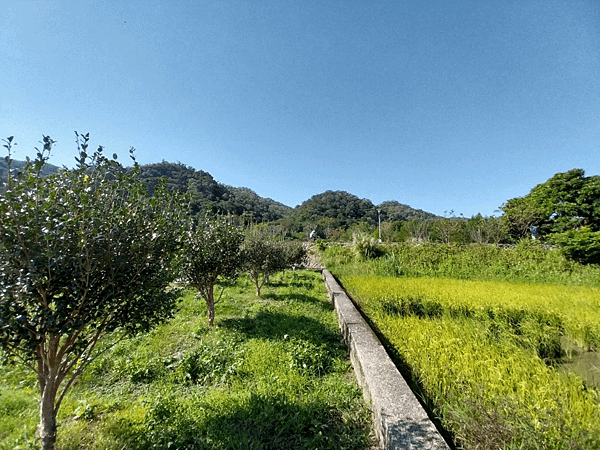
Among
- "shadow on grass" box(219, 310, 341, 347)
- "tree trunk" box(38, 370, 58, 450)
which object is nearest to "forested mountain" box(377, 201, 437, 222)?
"shadow on grass" box(219, 310, 341, 347)

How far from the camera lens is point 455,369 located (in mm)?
3111

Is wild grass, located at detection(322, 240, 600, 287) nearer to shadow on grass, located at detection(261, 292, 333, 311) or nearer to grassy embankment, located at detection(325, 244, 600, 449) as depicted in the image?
grassy embankment, located at detection(325, 244, 600, 449)

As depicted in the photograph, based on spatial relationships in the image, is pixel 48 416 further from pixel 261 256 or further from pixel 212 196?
pixel 212 196

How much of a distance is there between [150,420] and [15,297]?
1812 millimetres

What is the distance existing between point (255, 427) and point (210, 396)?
824mm

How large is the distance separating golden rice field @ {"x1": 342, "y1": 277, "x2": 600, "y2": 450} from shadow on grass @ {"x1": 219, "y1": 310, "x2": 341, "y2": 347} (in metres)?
1.16

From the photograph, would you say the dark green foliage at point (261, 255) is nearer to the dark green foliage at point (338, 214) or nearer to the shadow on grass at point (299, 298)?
the shadow on grass at point (299, 298)

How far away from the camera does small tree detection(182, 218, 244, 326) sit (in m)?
5.57

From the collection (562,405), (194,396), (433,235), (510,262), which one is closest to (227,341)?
(194,396)

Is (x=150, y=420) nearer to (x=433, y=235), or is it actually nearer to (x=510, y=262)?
(x=510, y=262)

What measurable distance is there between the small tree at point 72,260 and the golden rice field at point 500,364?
3.27m

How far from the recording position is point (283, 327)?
5.45m

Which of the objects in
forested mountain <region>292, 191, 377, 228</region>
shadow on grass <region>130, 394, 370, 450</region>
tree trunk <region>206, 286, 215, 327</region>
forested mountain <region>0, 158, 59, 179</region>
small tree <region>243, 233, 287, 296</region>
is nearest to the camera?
forested mountain <region>0, 158, 59, 179</region>

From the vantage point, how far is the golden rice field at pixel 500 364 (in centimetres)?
208
